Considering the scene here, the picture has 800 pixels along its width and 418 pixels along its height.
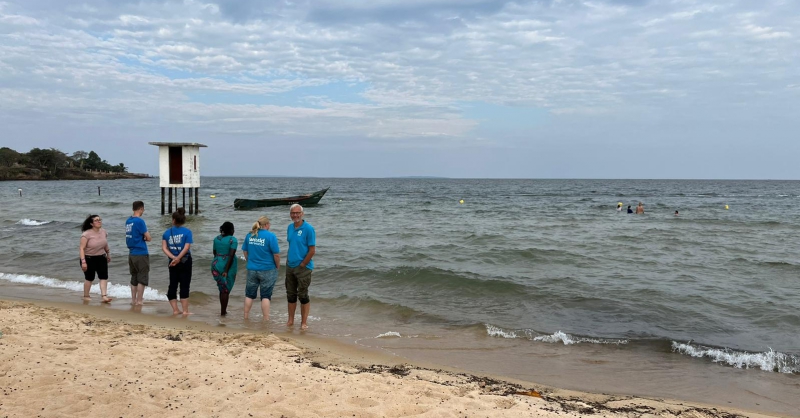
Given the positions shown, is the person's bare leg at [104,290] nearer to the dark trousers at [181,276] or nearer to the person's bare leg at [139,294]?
the person's bare leg at [139,294]

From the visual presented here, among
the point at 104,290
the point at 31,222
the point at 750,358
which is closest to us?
the point at 750,358

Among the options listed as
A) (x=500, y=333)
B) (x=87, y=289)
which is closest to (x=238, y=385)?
(x=500, y=333)

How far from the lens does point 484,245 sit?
18.2 meters

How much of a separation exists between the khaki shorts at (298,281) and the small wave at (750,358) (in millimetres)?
5226

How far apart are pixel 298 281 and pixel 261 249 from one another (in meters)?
0.73

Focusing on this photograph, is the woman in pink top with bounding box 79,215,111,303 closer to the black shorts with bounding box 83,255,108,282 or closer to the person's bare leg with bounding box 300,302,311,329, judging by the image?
the black shorts with bounding box 83,255,108,282

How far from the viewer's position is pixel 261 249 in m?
8.00

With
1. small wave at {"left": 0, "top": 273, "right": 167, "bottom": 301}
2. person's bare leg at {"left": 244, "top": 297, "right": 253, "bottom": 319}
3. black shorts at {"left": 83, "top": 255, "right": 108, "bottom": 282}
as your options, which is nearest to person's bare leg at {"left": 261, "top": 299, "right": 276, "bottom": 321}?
person's bare leg at {"left": 244, "top": 297, "right": 253, "bottom": 319}

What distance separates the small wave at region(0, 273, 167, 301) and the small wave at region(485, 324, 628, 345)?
6118 mm

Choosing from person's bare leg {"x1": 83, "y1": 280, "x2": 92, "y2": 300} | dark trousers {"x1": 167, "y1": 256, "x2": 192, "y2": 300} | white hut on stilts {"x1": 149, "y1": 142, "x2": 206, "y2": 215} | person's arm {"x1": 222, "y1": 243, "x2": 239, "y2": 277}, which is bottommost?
person's bare leg {"x1": 83, "y1": 280, "x2": 92, "y2": 300}

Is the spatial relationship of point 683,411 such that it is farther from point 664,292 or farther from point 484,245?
point 484,245

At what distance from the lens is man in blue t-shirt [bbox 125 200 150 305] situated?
8820 mm

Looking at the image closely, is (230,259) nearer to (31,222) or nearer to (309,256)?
(309,256)

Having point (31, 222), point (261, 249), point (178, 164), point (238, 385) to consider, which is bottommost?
point (31, 222)
